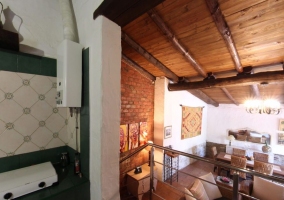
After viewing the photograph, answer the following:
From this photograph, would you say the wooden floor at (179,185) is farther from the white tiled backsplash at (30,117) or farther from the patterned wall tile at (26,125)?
the patterned wall tile at (26,125)

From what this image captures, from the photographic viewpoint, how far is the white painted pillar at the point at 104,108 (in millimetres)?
939

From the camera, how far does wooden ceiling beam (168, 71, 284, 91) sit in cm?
222

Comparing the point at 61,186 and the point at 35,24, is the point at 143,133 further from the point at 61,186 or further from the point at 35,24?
the point at 35,24

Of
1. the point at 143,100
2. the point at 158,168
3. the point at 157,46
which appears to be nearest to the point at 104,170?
the point at 157,46

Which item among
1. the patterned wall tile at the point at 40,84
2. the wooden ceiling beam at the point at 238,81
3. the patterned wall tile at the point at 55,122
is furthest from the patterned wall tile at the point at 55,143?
the wooden ceiling beam at the point at 238,81

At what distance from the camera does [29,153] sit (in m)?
1.20

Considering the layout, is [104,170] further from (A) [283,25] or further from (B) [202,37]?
(A) [283,25]

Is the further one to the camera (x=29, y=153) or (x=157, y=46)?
(x=157, y=46)

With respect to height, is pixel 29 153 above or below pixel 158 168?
above

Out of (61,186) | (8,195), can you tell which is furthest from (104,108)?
(8,195)

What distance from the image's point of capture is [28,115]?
1203mm

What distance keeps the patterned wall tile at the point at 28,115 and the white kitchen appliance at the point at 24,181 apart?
0.74ft

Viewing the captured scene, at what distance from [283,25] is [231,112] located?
3.97 metres

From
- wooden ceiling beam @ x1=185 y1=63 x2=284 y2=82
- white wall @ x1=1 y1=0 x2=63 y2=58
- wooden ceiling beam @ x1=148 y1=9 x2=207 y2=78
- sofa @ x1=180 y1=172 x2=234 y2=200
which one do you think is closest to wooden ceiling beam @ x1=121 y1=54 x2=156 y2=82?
wooden ceiling beam @ x1=148 y1=9 x2=207 y2=78
